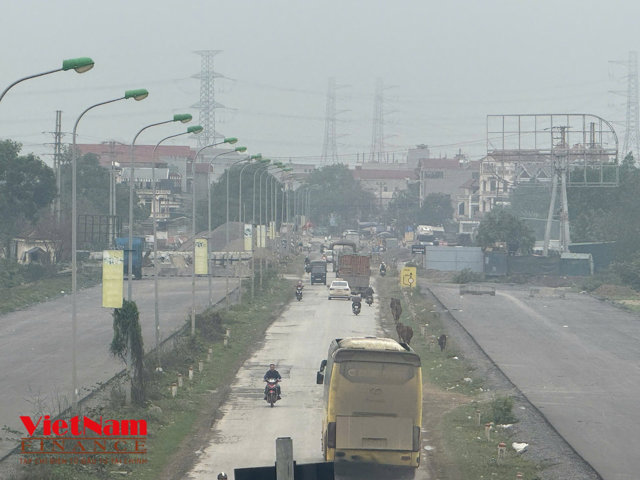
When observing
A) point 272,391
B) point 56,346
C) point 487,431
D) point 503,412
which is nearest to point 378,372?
point 487,431

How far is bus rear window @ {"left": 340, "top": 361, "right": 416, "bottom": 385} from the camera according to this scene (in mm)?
23188

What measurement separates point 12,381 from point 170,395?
645cm

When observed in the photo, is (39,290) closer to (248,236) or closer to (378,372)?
(248,236)

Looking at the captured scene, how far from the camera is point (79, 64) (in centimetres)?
2159

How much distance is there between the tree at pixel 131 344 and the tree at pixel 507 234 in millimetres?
75429

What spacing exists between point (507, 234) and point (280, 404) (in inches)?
2899

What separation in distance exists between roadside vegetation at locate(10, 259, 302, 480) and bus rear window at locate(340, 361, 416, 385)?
4.32 m

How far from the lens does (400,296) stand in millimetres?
80375

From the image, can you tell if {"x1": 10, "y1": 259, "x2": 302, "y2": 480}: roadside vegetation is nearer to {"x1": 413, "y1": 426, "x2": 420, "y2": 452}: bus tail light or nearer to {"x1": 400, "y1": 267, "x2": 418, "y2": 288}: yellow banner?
{"x1": 413, "y1": 426, "x2": 420, "y2": 452}: bus tail light

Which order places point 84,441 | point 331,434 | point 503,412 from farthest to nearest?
point 503,412
point 84,441
point 331,434

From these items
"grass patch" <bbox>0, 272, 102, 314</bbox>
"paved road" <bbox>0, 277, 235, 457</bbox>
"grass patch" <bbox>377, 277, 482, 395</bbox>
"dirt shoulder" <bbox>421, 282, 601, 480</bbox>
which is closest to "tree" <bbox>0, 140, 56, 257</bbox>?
"grass patch" <bbox>0, 272, 102, 314</bbox>

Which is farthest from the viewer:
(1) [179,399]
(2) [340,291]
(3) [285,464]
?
(2) [340,291]

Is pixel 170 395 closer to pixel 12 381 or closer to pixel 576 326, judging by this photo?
pixel 12 381

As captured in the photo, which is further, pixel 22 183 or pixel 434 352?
pixel 22 183
